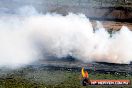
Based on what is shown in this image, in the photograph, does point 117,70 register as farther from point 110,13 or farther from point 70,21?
point 110,13

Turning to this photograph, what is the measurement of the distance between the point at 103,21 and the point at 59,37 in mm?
11310

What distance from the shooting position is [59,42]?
32.7 m

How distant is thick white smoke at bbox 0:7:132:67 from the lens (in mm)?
31669

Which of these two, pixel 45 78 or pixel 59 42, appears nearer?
pixel 45 78

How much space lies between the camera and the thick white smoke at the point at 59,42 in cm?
3167

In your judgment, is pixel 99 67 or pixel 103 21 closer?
pixel 99 67

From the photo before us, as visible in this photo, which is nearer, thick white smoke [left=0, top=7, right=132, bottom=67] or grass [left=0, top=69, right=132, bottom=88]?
grass [left=0, top=69, right=132, bottom=88]

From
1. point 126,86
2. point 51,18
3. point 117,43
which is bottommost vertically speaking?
point 126,86

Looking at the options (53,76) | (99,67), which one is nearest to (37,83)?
(53,76)

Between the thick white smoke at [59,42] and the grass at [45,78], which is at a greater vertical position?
the thick white smoke at [59,42]

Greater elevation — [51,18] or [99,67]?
[51,18]

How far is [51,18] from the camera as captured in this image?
34.2 meters

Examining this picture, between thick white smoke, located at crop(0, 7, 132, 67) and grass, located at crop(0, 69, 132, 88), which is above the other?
thick white smoke, located at crop(0, 7, 132, 67)

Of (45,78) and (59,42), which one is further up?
(59,42)
